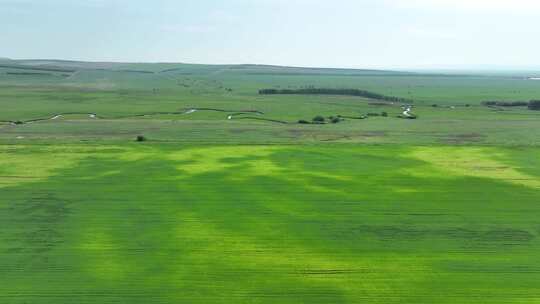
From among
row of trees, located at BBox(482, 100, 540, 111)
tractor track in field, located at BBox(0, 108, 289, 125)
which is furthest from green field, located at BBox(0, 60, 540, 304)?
A: row of trees, located at BBox(482, 100, 540, 111)

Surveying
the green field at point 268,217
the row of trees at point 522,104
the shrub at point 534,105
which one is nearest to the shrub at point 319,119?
the green field at point 268,217

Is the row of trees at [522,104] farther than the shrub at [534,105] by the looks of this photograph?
Yes

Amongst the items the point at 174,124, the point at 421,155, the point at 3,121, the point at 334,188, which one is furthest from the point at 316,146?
the point at 3,121

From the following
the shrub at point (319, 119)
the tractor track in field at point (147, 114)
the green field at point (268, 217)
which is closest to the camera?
the green field at point (268, 217)

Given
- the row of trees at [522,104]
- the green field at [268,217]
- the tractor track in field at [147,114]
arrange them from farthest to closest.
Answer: the row of trees at [522,104] → the tractor track in field at [147,114] → the green field at [268,217]

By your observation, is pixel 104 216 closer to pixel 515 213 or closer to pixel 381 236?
pixel 381 236

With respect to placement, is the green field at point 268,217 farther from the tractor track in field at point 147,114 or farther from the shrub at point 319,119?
the shrub at point 319,119

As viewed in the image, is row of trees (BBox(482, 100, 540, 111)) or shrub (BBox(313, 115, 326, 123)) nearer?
shrub (BBox(313, 115, 326, 123))

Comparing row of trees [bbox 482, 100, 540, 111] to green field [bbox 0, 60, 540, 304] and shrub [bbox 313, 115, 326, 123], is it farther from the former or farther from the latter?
shrub [bbox 313, 115, 326, 123]
